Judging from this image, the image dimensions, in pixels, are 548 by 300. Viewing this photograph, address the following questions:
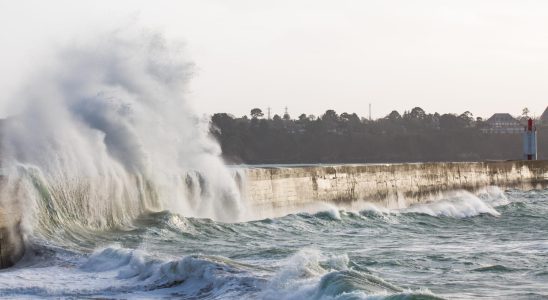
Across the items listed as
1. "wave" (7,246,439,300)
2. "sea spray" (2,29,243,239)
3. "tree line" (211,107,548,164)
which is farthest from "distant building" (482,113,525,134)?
"wave" (7,246,439,300)

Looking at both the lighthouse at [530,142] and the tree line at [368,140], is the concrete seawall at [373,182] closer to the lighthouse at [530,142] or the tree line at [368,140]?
the lighthouse at [530,142]

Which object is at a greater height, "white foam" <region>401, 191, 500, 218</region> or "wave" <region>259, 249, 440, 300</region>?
"wave" <region>259, 249, 440, 300</region>

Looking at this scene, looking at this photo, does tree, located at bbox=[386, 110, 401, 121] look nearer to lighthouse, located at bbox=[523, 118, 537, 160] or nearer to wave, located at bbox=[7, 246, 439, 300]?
lighthouse, located at bbox=[523, 118, 537, 160]

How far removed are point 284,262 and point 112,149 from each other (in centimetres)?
712

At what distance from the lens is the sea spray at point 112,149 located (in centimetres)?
1312

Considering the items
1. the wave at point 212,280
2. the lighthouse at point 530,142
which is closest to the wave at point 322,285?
the wave at point 212,280

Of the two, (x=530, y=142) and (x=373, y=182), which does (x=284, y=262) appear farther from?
(x=530, y=142)

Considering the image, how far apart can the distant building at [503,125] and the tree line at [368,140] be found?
2530 millimetres

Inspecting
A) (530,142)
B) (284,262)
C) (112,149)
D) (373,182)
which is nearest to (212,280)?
(284,262)

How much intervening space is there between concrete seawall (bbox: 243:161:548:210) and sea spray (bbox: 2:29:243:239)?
1293 mm

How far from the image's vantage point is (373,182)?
76.5 ft

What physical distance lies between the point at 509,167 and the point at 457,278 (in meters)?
23.9

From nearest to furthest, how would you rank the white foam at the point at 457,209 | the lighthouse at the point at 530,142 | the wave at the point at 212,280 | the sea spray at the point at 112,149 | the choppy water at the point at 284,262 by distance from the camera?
the wave at the point at 212,280 < the choppy water at the point at 284,262 < the sea spray at the point at 112,149 < the white foam at the point at 457,209 < the lighthouse at the point at 530,142

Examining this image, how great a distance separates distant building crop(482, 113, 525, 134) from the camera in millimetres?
134200
